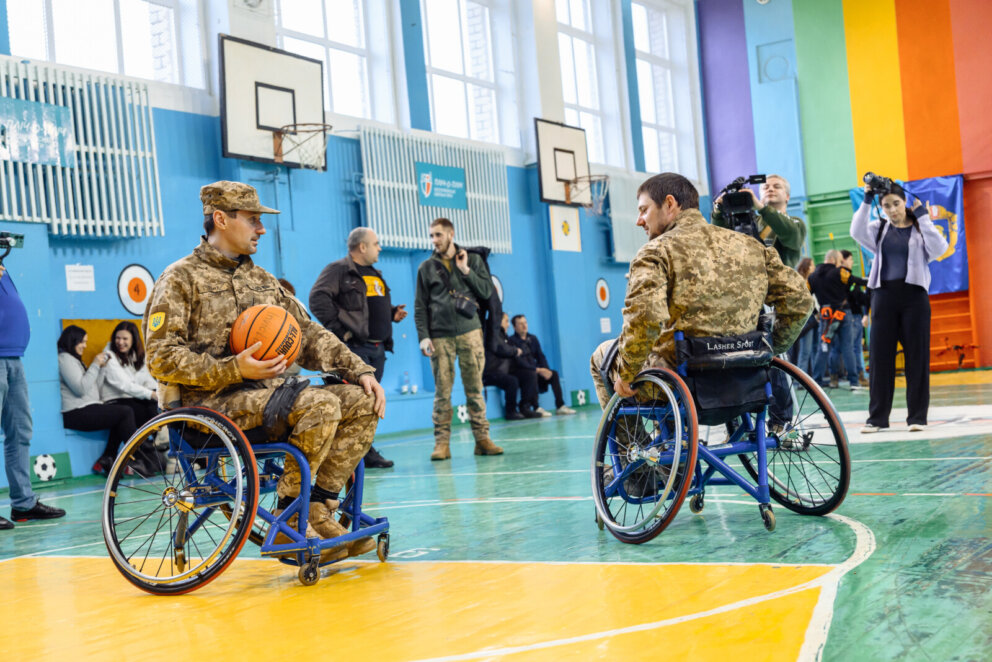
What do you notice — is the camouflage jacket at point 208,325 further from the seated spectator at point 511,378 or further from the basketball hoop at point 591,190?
the basketball hoop at point 591,190

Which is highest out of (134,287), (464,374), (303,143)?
(303,143)

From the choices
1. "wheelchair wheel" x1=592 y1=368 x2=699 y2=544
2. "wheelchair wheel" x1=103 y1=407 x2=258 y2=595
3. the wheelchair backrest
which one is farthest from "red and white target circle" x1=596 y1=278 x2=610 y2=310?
"wheelchair wheel" x1=103 y1=407 x2=258 y2=595

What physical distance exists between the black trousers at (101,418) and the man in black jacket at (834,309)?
23.9ft

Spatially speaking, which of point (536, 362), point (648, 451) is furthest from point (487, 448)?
point (536, 362)

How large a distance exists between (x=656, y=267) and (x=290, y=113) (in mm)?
6823

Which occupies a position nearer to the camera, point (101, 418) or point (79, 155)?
point (101, 418)

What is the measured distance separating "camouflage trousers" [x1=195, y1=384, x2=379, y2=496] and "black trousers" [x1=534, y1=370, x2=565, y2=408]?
8.46 metres

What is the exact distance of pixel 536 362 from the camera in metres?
11.6

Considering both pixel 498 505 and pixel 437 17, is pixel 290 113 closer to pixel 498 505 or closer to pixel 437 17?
pixel 437 17

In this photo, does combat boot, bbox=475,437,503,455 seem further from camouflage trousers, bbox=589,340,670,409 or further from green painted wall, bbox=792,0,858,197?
green painted wall, bbox=792,0,858,197

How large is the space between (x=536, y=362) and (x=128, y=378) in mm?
5312

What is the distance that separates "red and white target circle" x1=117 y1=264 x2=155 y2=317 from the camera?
316 inches

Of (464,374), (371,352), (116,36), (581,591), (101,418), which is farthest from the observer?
(116,36)

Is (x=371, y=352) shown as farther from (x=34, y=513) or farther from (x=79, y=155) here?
(x=79, y=155)
